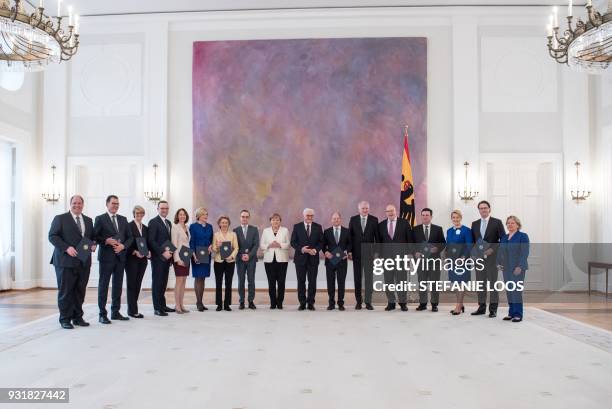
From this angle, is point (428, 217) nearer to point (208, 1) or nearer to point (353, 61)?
point (353, 61)

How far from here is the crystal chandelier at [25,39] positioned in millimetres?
4668

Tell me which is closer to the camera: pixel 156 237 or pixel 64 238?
pixel 64 238

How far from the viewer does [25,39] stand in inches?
191

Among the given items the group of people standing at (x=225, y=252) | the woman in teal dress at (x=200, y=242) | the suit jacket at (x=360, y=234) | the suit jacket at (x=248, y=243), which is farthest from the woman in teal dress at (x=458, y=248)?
the woman in teal dress at (x=200, y=242)

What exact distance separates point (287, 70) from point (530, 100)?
4.98 m

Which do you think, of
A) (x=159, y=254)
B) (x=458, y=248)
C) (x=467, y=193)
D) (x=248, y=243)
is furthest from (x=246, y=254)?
(x=467, y=193)

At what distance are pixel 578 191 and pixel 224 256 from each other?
7128 millimetres

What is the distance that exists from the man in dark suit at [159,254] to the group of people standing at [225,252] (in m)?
0.01

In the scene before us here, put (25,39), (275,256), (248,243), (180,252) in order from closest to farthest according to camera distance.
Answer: (25,39) → (180,252) → (275,256) → (248,243)

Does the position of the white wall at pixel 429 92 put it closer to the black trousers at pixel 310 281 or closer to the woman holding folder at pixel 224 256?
the woman holding folder at pixel 224 256

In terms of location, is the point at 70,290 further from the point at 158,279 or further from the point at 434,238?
the point at 434,238

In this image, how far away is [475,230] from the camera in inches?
276

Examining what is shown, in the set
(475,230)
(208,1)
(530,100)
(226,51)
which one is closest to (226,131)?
(226,51)

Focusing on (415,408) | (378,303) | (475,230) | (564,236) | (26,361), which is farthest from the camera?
(564,236)
